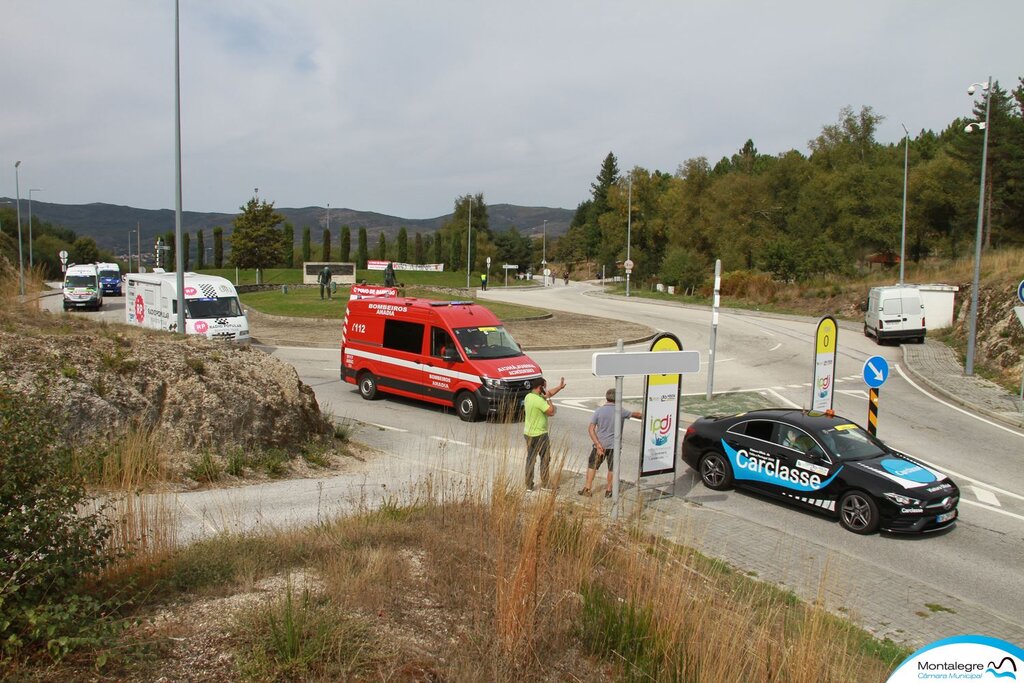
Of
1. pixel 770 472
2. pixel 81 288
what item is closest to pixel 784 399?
pixel 770 472

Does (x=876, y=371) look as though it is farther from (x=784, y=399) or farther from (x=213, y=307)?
(x=213, y=307)

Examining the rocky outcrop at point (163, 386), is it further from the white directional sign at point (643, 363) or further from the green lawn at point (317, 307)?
the green lawn at point (317, 307)

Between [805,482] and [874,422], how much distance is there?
4.11 m

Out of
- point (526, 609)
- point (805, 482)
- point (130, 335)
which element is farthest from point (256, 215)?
point (526, 609)

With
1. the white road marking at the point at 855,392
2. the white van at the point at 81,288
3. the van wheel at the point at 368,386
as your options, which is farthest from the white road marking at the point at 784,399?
the white van at the point at 81,288

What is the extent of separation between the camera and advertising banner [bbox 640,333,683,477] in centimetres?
1053

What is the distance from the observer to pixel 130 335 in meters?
11.3

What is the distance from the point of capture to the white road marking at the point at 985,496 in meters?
11.7

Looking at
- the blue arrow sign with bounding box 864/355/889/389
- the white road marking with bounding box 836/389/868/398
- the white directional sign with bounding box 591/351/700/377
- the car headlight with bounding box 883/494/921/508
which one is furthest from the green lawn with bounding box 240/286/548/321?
the car headlight with bounding box 883/494/921/508

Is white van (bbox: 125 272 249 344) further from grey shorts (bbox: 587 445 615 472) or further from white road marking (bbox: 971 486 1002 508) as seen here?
white road marking (bbox: 971 486 1002 508)

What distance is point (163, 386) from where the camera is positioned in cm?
1030

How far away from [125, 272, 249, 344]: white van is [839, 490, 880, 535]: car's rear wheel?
57.2 feet

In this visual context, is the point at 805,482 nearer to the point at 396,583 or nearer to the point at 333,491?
the point at 333,491


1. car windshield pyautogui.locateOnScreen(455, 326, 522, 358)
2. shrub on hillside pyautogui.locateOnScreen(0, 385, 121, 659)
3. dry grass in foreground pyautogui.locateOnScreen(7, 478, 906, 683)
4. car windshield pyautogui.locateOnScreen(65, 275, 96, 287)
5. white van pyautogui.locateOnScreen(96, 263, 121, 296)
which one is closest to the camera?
shrub on hillside pyautogui.locateOnScreen(0, 385, 121, 659)
